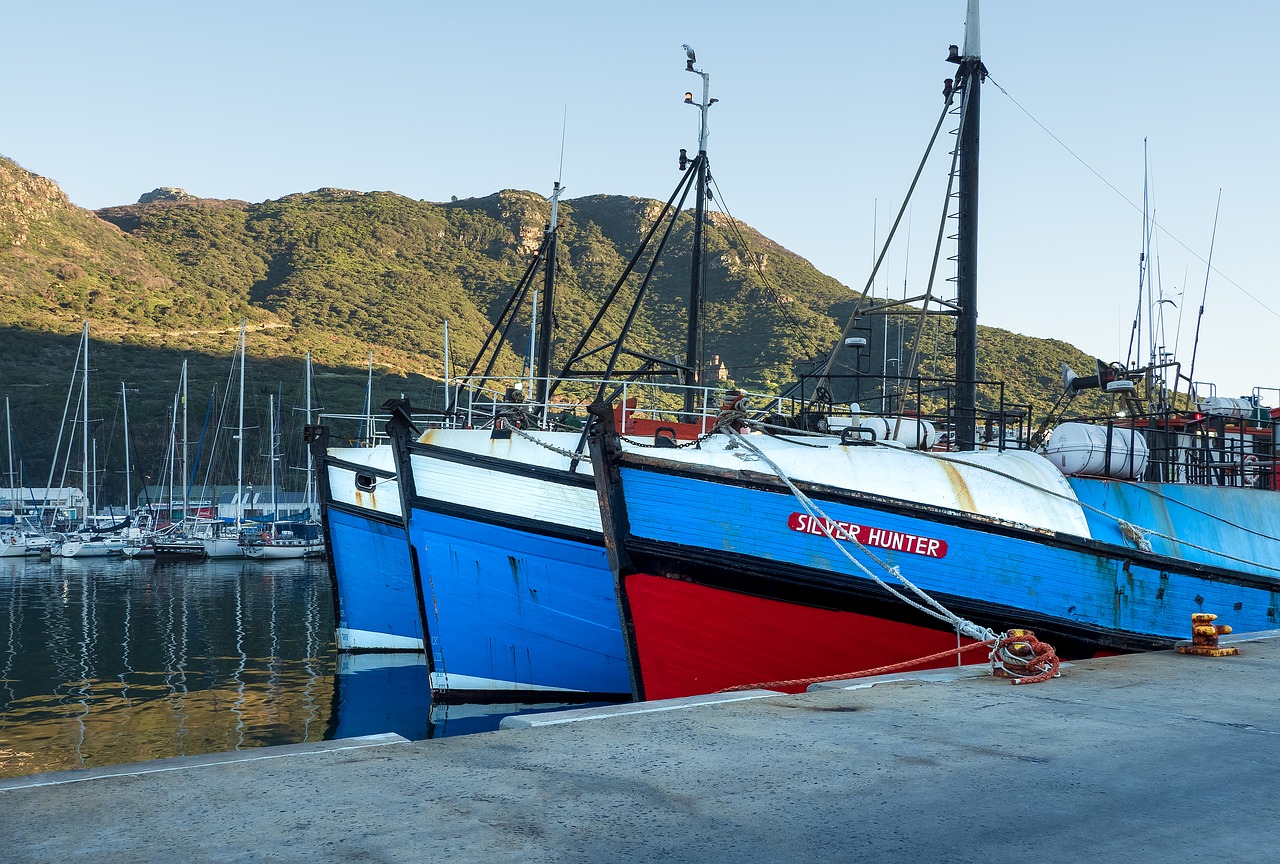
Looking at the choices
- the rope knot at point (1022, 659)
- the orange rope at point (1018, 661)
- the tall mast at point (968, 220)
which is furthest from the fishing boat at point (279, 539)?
the rope knot at point (1022, 659)

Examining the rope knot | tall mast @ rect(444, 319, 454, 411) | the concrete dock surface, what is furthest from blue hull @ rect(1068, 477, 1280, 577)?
tall mast @ rect(444, 319, 454, 411)

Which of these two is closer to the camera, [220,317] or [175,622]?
[175,622]

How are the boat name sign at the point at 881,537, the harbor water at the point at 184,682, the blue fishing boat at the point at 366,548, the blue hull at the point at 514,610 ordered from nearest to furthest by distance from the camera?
the boat name sign at the point at 881,537 → the blue hull at the point at 514,610 → the harbor water at the point at 184,682 → the blue fishing boat at the point at 366,548

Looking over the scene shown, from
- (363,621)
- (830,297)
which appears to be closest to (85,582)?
(363,621)

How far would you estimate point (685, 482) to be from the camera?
399 inches

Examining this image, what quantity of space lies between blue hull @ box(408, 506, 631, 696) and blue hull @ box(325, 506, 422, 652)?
5821 millimetres

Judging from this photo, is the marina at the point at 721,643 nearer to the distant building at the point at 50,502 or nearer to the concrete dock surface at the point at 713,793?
the concrete dock surface at the point at 713,793

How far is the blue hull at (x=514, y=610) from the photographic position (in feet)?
40.7

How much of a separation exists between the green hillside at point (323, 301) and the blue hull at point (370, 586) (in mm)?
32600

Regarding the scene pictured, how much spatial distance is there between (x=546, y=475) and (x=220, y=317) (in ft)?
325

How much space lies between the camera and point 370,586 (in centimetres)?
2025

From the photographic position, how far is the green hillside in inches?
2980

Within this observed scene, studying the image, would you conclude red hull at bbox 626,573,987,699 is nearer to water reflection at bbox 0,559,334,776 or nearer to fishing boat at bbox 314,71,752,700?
fishing boat at bbox 314,71,752,700

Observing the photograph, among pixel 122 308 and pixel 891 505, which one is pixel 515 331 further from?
pixel 891 505
